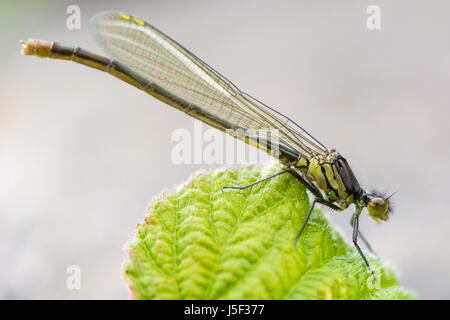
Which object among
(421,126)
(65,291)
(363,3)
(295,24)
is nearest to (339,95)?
(421,126)

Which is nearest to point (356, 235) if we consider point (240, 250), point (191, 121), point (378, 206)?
point (378, 206)

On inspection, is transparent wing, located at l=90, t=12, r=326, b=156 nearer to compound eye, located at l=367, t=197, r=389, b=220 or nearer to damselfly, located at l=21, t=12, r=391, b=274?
damselfly, located at l=21, t=12, r=391, b=274

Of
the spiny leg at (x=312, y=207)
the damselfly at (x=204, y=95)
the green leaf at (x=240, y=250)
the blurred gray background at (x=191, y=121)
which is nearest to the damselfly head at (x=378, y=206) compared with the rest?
the damselfly at (x=204, y=95)

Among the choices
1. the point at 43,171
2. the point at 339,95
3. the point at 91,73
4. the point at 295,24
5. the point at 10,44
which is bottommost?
the point at 43,171

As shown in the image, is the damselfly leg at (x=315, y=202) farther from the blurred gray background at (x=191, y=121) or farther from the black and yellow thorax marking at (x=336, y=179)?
the blurred gray background at (x=191, y=121)

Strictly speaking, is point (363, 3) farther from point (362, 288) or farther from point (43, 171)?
point (362, 288)

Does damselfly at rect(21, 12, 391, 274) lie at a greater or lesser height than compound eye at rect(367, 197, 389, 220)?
greater

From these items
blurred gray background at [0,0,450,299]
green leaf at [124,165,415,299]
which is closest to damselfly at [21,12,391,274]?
green leaf at [124,165,415,299]
